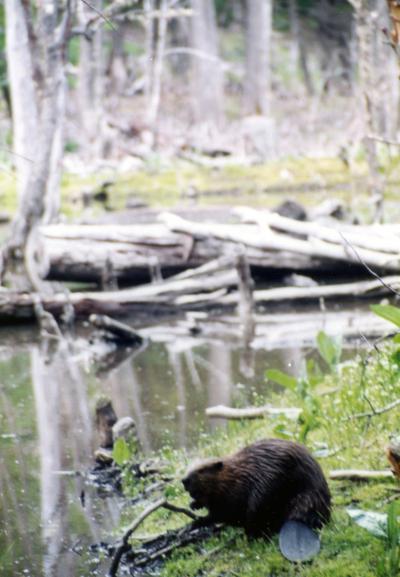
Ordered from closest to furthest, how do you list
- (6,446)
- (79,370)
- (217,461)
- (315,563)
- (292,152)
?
(315,563), (217,461), (6,446), (79,370), (292,152)

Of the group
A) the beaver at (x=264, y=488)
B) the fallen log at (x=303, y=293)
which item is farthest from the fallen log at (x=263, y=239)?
the beaver at (x=264, y=488)

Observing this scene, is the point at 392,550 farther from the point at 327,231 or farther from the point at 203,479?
the point at 327,231

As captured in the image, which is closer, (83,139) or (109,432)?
(109,432)

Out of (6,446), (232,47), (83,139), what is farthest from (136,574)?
(232,47)

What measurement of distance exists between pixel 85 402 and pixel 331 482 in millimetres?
3456

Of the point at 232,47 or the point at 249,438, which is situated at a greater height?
the point at 232,47

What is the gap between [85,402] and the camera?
26.2 ft

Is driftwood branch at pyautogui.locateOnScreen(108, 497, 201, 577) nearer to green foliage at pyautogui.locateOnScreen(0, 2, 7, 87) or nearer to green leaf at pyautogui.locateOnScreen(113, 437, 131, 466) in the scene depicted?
green leaf at pyautogui.locateOnScreen(113, 437, 131, 466)

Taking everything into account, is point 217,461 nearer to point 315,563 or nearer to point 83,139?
point 315,563

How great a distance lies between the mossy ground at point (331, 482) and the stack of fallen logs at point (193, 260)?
13.1 feet

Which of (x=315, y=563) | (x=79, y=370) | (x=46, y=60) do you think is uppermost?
(x=46, y=60)

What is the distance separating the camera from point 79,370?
9086mm

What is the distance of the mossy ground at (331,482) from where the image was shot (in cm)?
401

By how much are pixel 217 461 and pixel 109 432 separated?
2074 millimetres
